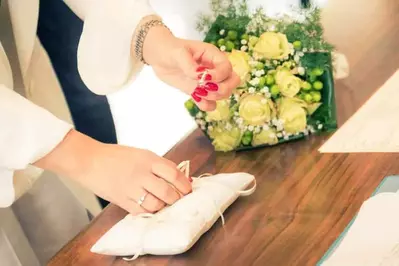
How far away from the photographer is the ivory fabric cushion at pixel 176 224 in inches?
32.4

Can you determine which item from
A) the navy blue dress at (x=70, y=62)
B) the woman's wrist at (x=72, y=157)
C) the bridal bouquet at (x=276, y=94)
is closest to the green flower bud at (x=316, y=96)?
the bridal bouquet at (x=276, y=94)

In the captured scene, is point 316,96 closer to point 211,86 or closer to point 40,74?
point 211,86

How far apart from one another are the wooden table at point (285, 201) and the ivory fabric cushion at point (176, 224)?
0.02m

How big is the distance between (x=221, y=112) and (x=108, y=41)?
0.21 meters

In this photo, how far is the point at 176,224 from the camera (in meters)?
0.83

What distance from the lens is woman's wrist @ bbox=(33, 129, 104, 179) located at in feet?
2.86

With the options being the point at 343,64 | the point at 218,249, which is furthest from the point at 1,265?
the point at 343,64

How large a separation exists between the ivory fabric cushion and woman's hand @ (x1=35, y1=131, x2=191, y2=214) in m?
0.02

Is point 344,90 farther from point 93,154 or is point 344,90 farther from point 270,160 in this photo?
point 93,154

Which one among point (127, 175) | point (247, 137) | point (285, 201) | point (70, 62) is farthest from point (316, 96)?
point (70, 62)

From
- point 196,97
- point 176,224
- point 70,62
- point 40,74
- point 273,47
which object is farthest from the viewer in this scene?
point 70,62

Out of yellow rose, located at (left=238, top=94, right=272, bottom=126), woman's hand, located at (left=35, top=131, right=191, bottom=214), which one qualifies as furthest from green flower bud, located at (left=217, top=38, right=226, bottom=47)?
woman's hand, located at (left=35, top=131, right=191, bottom=214)

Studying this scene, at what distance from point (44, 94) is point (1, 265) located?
1.11 ft

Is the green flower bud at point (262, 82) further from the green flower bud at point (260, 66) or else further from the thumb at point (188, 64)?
the thumb at point (188, 64)
